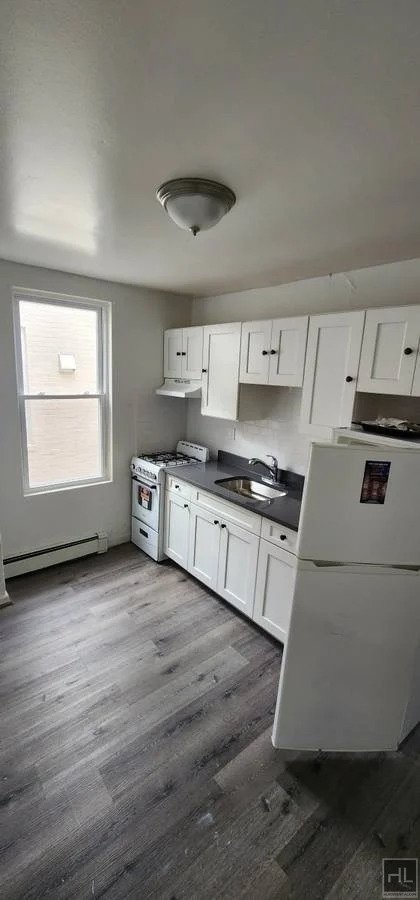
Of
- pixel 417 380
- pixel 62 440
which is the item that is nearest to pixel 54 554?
pixel 62 440

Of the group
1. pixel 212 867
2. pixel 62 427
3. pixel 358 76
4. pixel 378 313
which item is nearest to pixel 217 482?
pixel 62 427

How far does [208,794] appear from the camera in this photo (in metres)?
1.58

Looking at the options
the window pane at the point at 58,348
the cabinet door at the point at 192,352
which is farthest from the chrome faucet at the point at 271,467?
the window pane at the point at 58,348

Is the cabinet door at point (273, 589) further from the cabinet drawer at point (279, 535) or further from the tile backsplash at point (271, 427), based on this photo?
the tile backsplash at point (271, 427)

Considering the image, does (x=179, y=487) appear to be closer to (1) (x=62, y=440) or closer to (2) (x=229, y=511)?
(2) (x=229, y=511)

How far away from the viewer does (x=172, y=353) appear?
3477mm

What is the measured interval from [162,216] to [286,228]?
0.59 metres

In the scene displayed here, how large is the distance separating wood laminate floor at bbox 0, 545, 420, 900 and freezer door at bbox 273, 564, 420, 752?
0.53 feet

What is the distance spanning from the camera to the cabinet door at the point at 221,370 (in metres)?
2.81

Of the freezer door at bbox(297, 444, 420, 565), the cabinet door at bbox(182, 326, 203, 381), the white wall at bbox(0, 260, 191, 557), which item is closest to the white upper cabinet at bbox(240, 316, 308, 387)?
Answer: the cabinet door at bbox(182, 326, 203, 381)

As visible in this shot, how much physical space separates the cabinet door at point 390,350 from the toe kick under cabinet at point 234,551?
972mm

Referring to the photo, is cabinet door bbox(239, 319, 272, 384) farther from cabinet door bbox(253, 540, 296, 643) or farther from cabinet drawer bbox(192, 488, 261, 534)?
cabinet door bbox(253, 540, 296, 643)

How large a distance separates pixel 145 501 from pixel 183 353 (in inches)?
54.7

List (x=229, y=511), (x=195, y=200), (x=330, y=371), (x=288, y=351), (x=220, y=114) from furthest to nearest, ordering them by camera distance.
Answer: (x=229, y=511) → (x=288, y=351) → (x=330, y=371) → (x=195, y=200) → (x=220, y=114)
